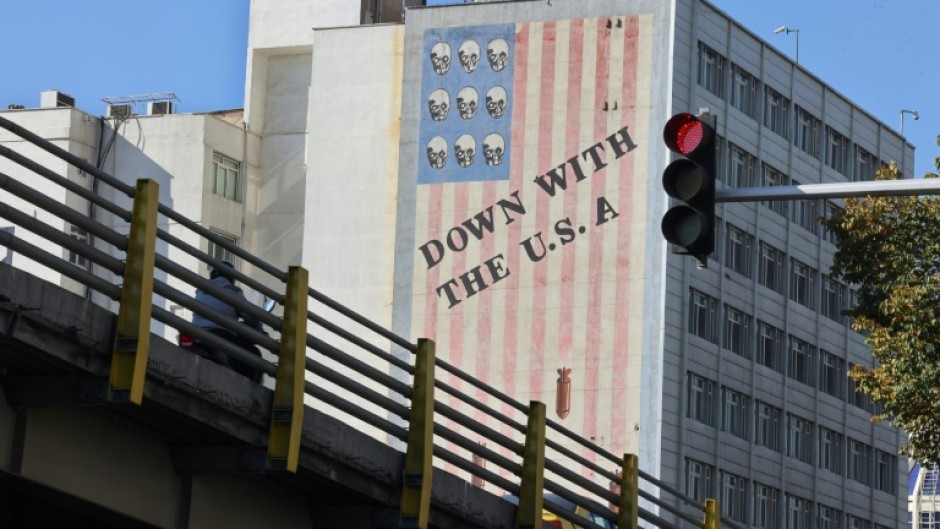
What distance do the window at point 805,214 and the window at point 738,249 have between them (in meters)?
3.57

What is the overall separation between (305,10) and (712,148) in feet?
208

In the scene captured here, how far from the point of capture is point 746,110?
238 ft

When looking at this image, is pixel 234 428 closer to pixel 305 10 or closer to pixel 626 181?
pixel 626 181

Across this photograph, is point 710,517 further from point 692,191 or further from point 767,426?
point 767,426

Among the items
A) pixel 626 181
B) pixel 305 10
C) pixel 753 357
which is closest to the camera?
pixel 626 181

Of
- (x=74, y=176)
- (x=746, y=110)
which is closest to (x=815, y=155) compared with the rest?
(x=746, y=110)

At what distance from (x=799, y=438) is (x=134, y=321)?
216 ft

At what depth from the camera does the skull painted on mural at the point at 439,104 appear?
70312 millimetres

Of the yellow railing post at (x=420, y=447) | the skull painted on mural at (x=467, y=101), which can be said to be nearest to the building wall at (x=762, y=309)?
the skull painted on mural at (x=467, y=101)

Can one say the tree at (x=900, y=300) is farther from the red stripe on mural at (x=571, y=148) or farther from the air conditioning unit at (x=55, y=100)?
the air conditioning unit at (x=55, y=100)

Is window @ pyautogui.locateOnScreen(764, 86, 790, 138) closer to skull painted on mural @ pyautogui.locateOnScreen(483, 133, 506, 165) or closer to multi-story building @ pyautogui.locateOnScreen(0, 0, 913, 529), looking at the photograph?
multi-story building @ pyautogui.locateOnScreen(0, 0, 913, 529)

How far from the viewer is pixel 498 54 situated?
69750 mm

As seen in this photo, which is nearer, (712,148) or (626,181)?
(712,148)

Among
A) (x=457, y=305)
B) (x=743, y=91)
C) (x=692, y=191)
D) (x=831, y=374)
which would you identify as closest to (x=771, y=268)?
(x=743, y=91)
